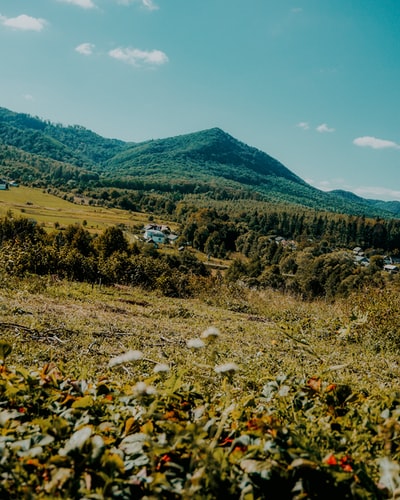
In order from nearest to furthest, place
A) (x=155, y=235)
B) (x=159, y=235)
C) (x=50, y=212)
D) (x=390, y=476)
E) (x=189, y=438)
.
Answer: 1. (x=390, y=476)
2. (x=189, y=438)
3. (x=50, y=212)
4. (x=155, y=235)
5. (x=159, y=235)

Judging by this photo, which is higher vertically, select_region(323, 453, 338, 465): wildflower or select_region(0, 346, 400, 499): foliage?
select_region(323, 453, 338, 465): wildflower

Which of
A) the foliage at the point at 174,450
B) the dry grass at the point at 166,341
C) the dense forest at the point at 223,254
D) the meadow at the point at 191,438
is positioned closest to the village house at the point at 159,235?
the dense forest at the point at 223,254

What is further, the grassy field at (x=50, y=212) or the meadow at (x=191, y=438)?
the grassy field at (x=50, y=212)

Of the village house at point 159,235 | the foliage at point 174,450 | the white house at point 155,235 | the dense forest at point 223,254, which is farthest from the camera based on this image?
the village house at point 159,235

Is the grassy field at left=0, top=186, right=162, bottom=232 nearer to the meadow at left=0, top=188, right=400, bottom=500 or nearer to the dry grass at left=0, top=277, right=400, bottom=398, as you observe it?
the dry grass at left=0, top=277, right=400, bottom=398

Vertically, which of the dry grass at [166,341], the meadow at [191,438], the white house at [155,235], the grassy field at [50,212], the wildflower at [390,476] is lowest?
the white house at [155,235]

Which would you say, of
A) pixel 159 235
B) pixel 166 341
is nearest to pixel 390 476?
pixel 166 341

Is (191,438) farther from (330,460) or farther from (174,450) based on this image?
(330,460)

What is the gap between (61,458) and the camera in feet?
4.70

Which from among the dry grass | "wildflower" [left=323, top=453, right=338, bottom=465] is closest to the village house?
the dry grass

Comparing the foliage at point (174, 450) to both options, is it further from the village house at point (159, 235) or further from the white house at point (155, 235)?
the white house at point (155, 235)

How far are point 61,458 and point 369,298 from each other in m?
10.4

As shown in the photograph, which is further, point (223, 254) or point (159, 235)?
point (159, 235)

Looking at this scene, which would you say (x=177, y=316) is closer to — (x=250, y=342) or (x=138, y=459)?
(x=250, y=342)
